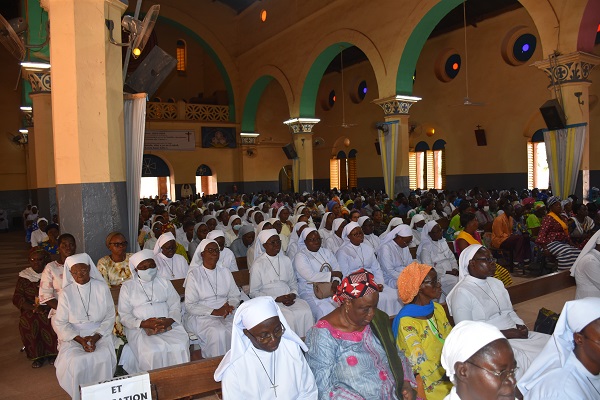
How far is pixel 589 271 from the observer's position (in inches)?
163

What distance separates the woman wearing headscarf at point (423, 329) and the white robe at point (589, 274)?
195 centimetres

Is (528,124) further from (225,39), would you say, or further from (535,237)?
(225,39)

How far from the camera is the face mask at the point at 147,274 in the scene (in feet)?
13.5

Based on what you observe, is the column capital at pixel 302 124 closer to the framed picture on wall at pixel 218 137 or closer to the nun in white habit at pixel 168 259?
the framed picture on wall at pixel 218 137

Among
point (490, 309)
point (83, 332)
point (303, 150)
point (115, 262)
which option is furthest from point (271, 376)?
point (303, 150)

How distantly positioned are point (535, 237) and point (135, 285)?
652 cm

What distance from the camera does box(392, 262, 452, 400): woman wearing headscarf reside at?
2807 mm

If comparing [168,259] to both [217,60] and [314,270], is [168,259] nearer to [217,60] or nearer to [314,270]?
[314,270]

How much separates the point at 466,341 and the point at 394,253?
13.5 ft

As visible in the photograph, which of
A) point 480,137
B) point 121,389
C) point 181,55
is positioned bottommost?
point 121,389

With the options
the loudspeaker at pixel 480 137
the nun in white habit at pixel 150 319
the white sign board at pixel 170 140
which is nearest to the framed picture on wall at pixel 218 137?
the white sign board at pixel 170 140

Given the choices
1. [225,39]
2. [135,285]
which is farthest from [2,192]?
[135,285]

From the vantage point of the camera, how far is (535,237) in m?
7.71

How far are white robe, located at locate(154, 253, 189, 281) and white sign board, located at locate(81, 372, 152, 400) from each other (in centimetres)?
300
